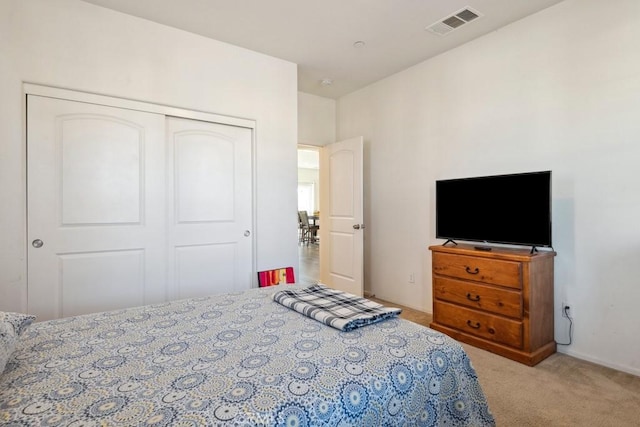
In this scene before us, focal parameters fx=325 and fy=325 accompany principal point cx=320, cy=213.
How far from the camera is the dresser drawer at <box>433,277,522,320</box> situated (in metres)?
2.44

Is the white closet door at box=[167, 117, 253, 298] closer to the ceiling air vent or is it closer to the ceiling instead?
the ceiling

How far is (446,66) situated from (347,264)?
2545 millimetres

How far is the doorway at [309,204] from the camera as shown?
575 cm

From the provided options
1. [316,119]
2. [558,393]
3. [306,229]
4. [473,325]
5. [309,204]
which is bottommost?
[558,393]

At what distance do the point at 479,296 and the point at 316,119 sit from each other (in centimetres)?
316

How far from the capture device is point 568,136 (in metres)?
2.53

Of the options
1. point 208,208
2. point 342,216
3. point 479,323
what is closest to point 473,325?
point 479,323

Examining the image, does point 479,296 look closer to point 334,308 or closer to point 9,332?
point 334,308

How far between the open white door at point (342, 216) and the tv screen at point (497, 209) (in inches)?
45.5

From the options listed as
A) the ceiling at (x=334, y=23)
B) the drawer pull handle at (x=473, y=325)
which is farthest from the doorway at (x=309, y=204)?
the drawer pull handle at (x=473, y=325)

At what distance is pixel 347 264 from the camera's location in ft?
13.9

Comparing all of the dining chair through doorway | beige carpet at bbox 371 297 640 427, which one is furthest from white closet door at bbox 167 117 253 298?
the dining chair through doorway

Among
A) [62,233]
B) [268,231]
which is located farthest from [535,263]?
[62,233]

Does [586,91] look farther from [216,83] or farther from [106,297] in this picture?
[106,297]
